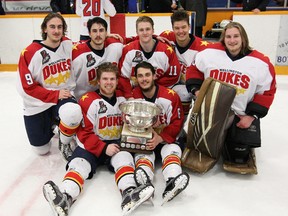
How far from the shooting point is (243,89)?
2.32 metres

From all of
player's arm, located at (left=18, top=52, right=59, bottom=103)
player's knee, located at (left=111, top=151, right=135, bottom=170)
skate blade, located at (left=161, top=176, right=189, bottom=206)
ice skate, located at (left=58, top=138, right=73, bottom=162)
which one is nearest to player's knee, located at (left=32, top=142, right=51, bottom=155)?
ice skate, located at (left=58, top=138, right=73, bottom=162)

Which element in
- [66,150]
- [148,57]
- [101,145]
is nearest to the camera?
[101,145]

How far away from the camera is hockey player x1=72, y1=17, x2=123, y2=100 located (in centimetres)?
261

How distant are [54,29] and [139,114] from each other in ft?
2.90

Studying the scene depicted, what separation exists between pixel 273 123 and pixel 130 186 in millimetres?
1804

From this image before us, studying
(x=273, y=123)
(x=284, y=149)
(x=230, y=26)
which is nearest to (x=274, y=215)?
(x=284, y=149)

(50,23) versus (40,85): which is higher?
(50,23)

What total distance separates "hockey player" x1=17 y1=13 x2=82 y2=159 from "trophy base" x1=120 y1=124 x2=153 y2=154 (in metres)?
0.34

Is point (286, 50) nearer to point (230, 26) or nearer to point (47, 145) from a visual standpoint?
point (230, 26)

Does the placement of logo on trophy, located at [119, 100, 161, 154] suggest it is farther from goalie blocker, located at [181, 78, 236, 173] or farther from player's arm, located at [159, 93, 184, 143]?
goalie blocker, located at [181, 78, 236, 173]

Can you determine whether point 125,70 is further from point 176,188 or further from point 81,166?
point 176,188

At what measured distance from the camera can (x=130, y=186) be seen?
78.1 inches

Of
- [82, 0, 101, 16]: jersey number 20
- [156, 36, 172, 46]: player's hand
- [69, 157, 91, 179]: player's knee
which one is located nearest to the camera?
[69, 157, 91, 179]: player's knee

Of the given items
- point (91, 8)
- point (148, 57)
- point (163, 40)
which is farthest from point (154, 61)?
point (91, 8)
